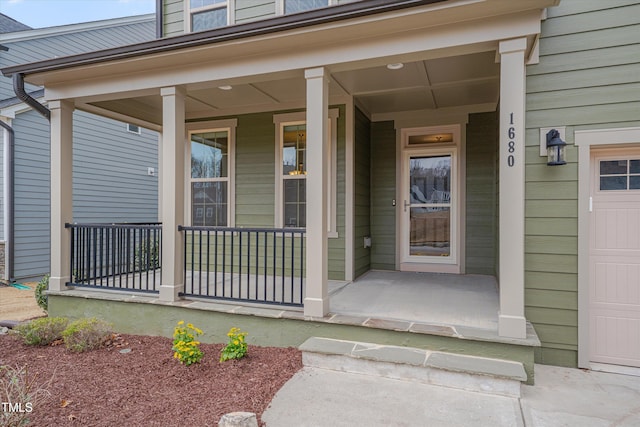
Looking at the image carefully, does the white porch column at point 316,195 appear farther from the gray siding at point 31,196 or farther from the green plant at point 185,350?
the gray siding at point 31,196

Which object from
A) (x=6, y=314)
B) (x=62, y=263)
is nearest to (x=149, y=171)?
(x=6, y=314)

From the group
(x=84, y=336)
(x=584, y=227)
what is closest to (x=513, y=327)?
(x=584, y=227)

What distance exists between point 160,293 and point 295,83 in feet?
9.38

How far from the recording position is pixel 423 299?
386 cm

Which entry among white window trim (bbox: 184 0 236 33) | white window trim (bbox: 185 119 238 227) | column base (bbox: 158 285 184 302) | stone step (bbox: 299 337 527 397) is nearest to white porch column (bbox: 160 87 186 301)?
column base (bbox: 158 285 184 302)

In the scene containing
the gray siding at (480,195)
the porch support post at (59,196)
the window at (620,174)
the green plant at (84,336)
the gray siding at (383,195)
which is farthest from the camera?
the gray siding at (383,195)

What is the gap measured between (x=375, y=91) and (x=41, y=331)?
4570mm

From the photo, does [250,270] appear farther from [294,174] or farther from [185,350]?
[185,350]

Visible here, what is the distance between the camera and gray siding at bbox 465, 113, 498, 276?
17.0 ft

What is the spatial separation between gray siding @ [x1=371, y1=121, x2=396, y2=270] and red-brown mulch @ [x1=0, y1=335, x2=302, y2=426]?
2.82 m

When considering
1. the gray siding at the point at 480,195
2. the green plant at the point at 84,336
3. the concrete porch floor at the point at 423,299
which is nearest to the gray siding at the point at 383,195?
the concrete porch floor at the point at 423,299

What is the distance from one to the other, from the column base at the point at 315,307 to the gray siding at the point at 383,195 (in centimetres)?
262

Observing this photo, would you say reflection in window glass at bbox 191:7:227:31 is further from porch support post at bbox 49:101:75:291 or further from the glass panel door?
the glass panel door

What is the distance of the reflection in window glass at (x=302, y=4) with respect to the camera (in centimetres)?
487
